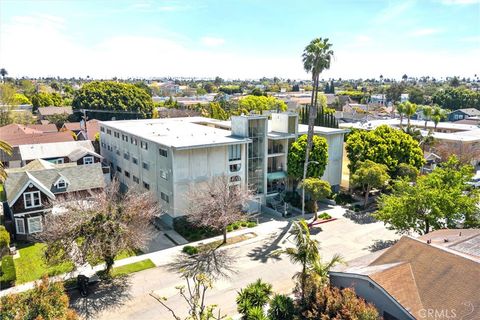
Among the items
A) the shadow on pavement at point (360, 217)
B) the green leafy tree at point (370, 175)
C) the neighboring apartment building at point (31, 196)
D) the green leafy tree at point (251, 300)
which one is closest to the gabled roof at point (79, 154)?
the neighboring apartment building at point (31, 196)

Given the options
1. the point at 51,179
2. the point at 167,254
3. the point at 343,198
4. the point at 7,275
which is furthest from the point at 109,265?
the point at 343,198

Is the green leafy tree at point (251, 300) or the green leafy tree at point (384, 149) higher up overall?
the green leafy tree at point (384, 149)

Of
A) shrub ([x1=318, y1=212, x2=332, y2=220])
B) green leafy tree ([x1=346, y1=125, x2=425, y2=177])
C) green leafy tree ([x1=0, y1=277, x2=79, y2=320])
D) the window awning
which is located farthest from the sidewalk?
green leafy tree ([x1=346, y1=125, x2=425, y2=177])

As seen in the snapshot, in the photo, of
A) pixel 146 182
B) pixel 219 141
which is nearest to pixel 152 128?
pixel 146 182

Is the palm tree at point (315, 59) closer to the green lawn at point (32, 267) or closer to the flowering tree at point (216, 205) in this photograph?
the flowering tree at point (216, 205)

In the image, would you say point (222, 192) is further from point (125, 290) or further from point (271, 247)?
point (125, 290)

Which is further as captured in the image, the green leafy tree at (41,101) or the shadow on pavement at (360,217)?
the green leafy tree at (41,101)
